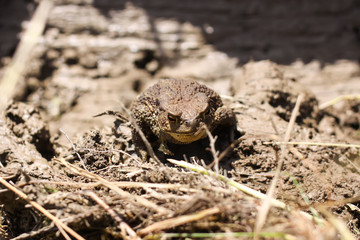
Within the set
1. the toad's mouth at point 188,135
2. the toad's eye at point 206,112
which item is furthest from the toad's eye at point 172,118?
the toad's eye at point 206,112

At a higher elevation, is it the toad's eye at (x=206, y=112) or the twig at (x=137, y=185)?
the toad's eye at (x=206, y=112)


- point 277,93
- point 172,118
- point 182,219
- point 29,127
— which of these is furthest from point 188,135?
point 29,127

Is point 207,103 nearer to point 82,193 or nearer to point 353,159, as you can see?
point 82,193

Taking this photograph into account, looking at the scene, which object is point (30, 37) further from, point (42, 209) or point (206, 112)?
point (42, 209)

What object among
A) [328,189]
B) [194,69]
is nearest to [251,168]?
[328,189]

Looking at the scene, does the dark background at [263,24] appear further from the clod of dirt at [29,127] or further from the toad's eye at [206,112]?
the toad's eye at [206,112]

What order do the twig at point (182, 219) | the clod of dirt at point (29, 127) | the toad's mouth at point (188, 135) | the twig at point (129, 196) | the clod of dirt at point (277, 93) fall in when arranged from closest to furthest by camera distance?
the twig at point (182, 219), the twig at point (129, 196), the toad's mouth at point (188, 135), the clod of dirt at point (29, 127), the clod of dirt at point (277, 93)
